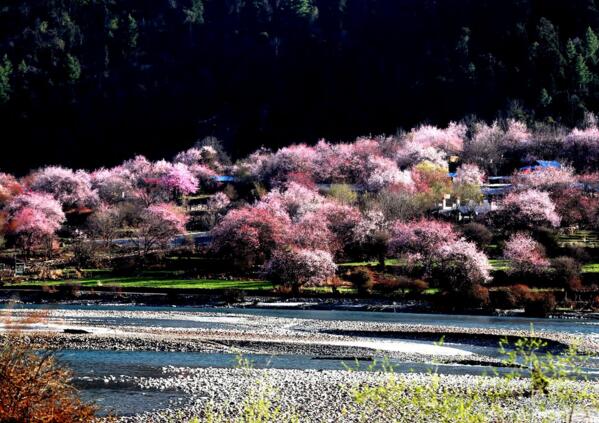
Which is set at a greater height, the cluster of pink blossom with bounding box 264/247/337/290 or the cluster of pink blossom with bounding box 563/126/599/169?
the cluster of pink blossom with bounding box 563/126/599/169

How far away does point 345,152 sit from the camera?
10962 centimetres

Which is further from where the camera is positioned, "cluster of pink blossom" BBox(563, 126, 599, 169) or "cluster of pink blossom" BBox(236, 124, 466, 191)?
"cluster of pink blossom" BBox(563, 126, 599, 169)

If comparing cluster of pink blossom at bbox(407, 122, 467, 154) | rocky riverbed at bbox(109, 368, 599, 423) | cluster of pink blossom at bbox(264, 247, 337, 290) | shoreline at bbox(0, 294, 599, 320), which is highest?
cluster of pink blossom at bbox(407, 122, 467, 154)

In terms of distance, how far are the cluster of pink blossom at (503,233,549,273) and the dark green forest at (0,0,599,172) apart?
64438mm

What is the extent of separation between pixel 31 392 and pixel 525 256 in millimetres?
50296

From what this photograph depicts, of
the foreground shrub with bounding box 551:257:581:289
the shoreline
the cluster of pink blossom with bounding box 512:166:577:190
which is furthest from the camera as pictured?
the cluster of pink blossom with bounding box 512:166:577:190

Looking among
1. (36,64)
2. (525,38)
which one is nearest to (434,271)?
(525,38)

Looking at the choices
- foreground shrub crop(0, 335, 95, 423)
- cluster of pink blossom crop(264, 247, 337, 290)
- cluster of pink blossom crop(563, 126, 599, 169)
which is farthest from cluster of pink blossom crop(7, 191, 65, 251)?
foreground shrub crop(0, 335, 95, 423)

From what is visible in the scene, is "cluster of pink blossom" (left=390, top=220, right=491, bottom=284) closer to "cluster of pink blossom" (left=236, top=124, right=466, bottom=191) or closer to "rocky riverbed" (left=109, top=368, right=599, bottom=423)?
"cluster of pink blossom" (left=236, top=124, right=466, bottom=191)

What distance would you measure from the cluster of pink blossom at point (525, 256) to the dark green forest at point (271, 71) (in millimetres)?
64438

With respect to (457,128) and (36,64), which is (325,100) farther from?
(36,64)

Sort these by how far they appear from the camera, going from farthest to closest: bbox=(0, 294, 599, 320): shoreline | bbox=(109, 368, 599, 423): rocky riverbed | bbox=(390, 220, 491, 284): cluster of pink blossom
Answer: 1. bbox=(390, 220, 491, 284): cluster of pink blossom
2. bbox=(0, 294, 599, 320): shoreline
3. bbox=(109, 368, 599, 423): rocky riverbed

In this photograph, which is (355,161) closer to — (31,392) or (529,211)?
(529,211)

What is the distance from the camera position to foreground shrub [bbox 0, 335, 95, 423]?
16.2 meters
